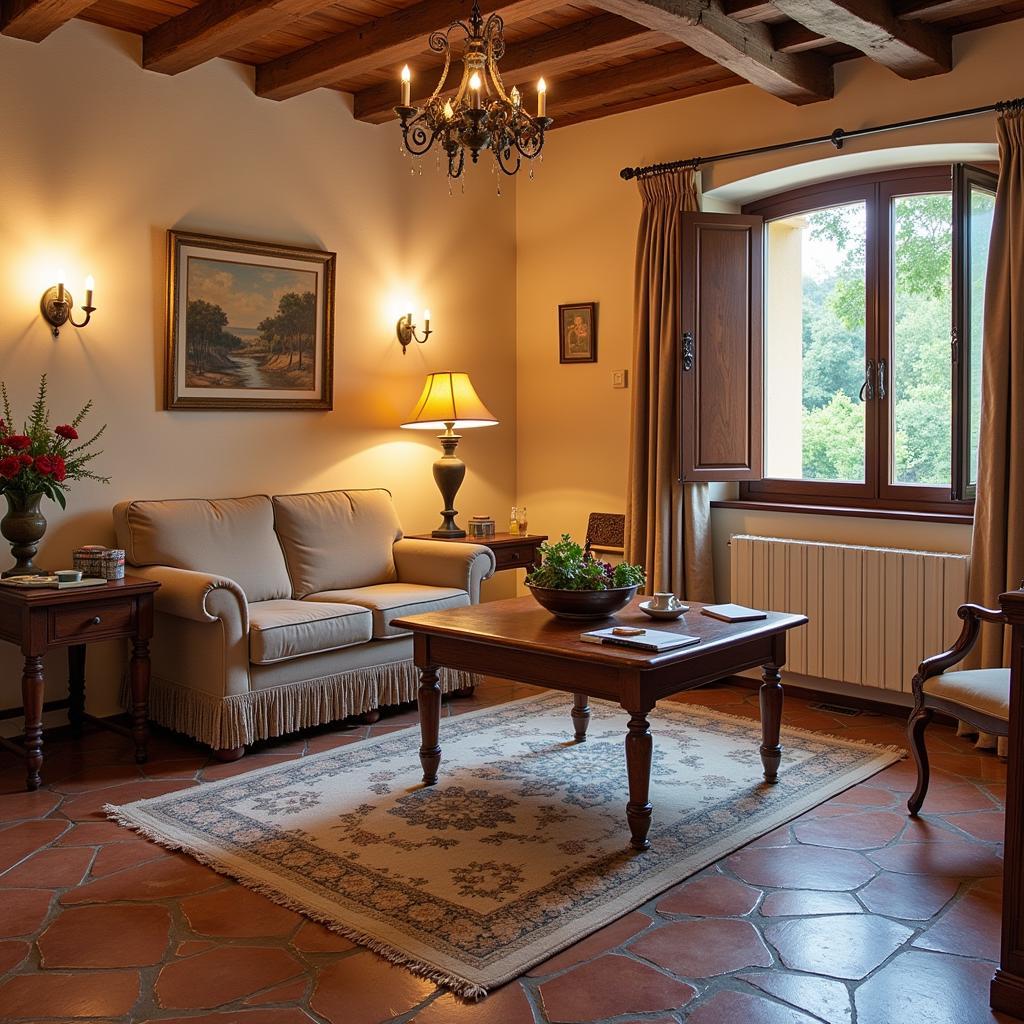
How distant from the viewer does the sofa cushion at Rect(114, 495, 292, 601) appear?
4406mm

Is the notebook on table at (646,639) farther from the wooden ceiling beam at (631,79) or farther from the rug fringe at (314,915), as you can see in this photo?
Result: the wooden ceiling beam at (631,79)

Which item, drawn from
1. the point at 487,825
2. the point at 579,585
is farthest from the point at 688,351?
the point at 487,825

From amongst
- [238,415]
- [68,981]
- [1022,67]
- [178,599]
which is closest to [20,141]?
[238,415]

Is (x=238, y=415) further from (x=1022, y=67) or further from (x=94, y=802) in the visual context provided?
(x=1022, y=67)

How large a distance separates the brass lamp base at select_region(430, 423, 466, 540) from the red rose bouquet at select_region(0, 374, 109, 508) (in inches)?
66.9

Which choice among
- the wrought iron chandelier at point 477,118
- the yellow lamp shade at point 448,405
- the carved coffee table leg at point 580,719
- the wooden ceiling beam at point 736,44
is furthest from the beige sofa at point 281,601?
the wooden ceiling beam at point 736,44

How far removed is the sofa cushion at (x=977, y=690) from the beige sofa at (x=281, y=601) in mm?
2192

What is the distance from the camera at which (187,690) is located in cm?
419

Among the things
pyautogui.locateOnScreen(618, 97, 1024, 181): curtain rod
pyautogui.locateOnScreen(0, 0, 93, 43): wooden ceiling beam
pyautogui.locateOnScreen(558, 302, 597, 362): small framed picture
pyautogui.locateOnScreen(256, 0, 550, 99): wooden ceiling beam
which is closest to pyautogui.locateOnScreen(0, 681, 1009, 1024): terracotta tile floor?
pyautogui.locateOnScreen(618, 97, 1024, 181): curtain rod

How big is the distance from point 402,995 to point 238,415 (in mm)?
3175

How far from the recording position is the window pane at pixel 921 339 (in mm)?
4773

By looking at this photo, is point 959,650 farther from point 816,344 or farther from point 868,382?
point 816,344

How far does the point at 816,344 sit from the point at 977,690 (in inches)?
94.1

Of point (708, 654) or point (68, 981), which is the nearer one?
point (68, 981)
